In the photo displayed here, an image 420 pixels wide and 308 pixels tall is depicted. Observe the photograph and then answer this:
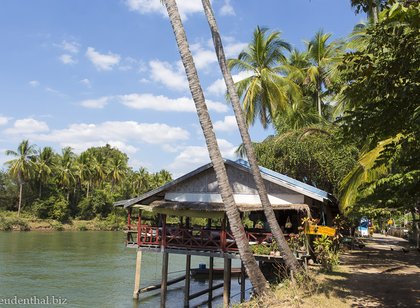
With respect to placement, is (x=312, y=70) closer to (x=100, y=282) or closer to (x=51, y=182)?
(x=100, y=282)

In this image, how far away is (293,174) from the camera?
2448cm

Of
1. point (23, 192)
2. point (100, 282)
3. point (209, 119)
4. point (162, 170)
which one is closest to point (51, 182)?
point (23, 192)

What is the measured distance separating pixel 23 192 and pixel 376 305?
186ft

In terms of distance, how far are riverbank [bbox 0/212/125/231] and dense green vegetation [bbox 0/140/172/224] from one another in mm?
1121

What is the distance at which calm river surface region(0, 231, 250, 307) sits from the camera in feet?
58.5

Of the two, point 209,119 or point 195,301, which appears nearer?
point 209,119

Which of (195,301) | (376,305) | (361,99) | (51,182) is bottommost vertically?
(195,301)

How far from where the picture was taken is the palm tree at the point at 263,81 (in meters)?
22.9

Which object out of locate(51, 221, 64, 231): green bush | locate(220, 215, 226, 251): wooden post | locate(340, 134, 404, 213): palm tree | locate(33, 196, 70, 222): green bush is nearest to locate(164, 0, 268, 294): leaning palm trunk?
locate(340, 134, 404, 213): palm tree

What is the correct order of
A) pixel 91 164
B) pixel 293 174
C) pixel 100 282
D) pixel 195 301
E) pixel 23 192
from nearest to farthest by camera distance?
pixel 195 301, pixel 100 282, pixel 293 174, pixel 23 192, pixel 91 164

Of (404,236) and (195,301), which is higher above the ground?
(404,236)

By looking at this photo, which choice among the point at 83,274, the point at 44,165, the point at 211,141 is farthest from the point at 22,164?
the point at 211,141

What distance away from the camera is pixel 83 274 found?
22.6 m

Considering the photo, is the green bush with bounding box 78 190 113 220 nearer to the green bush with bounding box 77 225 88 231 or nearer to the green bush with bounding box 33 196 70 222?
the green bush with bounding box 33 196 70 222
